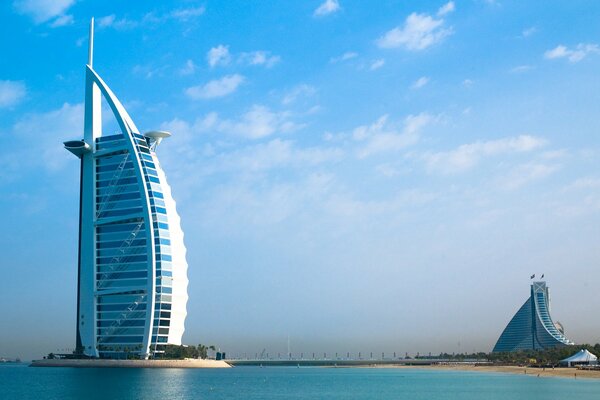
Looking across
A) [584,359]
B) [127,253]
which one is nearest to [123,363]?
[127,253]

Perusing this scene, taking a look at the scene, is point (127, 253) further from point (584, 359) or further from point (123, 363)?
point (584, 359)

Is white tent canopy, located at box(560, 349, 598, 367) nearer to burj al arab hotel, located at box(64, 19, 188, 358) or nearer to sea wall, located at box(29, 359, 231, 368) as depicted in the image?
sea wall, located at box(29, 359, 231, 368)

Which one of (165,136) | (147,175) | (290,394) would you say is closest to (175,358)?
(147,175)

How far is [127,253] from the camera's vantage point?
15238 cm

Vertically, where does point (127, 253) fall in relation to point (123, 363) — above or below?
above

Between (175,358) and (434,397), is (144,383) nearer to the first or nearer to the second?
(434,397)

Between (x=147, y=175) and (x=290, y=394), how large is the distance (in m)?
72.1

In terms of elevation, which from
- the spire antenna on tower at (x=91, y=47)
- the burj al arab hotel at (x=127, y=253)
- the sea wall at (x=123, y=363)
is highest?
the spire antenna on tower at (x=91, y=47)

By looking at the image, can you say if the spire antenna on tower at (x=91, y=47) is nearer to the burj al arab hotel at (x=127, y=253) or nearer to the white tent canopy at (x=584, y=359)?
the burj al arab hotel at (x=127, y=253)

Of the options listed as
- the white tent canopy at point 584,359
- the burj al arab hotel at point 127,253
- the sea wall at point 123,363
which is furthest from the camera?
the white tent canopy at point 584,359

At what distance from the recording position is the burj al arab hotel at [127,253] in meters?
150

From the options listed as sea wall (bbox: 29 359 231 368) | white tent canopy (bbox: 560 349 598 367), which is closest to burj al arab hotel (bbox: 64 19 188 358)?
sea wall (bbox: 29 359 231 368)

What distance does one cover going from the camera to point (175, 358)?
508 feet

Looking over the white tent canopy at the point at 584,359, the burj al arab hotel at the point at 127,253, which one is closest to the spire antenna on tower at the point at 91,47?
the burj al arab hotel at the point at 127,253
